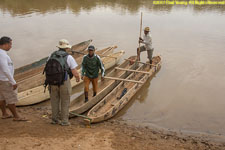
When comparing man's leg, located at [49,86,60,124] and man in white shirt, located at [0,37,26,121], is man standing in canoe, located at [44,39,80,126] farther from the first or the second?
man in white shirt, located at [0,37,26,121]

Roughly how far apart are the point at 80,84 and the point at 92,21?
1247 cm

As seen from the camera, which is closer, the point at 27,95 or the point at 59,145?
the point at 59,145

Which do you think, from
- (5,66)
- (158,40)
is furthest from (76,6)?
(5,66)

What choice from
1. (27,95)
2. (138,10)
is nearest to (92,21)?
(138,10)

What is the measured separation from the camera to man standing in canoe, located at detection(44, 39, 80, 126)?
4.20m

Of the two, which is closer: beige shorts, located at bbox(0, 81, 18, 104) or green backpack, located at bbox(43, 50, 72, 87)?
green backpack, located at bbox(43, 50, 72, 87)

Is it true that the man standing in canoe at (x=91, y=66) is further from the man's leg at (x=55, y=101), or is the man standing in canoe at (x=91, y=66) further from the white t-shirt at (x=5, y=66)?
the white t-shirt at (x=5, y=66)

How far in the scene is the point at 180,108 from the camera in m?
7.40

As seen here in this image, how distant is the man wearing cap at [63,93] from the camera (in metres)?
4.38

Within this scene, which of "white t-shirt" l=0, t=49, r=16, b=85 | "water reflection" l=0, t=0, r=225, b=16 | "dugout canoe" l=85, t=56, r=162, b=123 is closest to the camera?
"white t-shirt" l=0, t=49, r=16, b=85

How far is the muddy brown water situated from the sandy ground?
799mm

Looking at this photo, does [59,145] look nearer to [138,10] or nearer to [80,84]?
[80,84]

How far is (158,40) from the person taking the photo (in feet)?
49.2

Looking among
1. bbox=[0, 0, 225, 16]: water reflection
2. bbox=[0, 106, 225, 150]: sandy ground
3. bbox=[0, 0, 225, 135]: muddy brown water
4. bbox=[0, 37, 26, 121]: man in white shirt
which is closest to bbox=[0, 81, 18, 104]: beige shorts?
bbox=[0, 37, 26, 121]: man in white shirt
